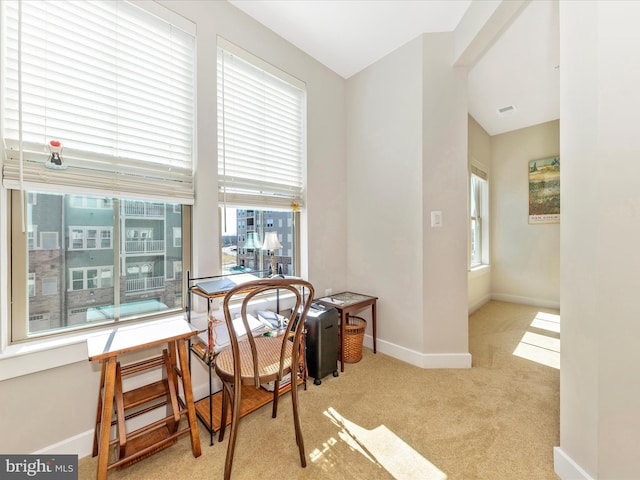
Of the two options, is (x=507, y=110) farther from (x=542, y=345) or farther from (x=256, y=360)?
(x=256, y=360)

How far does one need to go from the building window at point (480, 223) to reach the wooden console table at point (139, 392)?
449 cm

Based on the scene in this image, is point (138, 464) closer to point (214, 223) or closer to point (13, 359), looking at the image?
point (13, 359)

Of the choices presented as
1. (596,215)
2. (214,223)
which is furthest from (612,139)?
(214,223)

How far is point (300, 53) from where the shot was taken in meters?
2.57

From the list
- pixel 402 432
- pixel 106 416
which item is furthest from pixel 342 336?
pixel 106 416

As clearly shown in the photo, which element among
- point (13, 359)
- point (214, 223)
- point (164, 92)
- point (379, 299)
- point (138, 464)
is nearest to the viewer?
point (13, 359)

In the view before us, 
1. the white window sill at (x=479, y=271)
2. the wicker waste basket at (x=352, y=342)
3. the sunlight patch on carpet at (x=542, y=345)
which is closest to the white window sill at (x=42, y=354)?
the wicker waste basket at (x=352, y=342)

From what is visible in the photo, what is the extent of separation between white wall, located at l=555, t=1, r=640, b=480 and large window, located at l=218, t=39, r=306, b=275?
6.07ft

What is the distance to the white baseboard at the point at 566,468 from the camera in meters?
1.21

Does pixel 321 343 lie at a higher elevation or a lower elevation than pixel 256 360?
lower

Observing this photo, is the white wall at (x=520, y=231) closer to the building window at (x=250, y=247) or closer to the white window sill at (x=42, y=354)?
the building window at (x=250, y=247)

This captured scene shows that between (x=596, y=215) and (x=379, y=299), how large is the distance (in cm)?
187

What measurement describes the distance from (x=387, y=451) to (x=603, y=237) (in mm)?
1483

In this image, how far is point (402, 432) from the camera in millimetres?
1610
